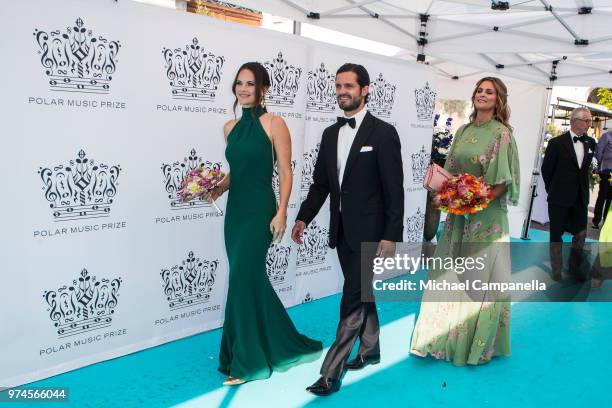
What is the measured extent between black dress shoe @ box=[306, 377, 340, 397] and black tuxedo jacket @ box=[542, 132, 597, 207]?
464cm

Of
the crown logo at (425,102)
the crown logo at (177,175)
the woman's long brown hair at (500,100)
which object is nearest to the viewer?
the woman's long brown hair at (500,100)

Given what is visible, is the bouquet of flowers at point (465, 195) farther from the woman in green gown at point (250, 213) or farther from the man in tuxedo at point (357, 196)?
the woman in green gown at point (250, 213)

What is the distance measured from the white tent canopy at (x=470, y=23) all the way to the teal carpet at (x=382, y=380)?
3275 millimetres

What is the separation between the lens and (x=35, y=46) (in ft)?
11.6

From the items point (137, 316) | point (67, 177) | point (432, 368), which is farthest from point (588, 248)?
point (67, 177)

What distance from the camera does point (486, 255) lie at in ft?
14.6

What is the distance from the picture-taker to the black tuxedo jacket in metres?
7.05

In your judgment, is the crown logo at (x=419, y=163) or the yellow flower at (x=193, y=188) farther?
the crown logo at (x=419, y=163)

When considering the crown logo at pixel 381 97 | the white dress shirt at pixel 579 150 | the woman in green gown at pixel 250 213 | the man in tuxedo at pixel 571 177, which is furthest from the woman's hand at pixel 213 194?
the white dress shirt at pixel 579 150

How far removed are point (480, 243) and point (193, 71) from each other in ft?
8.89

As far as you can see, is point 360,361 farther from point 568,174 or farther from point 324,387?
point 568,174

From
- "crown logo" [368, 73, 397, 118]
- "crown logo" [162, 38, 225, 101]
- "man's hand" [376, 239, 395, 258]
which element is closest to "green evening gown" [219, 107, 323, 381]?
"crown logo" [162, 38, 225, 101]

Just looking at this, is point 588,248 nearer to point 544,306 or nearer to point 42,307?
point 544,306

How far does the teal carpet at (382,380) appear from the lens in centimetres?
378
